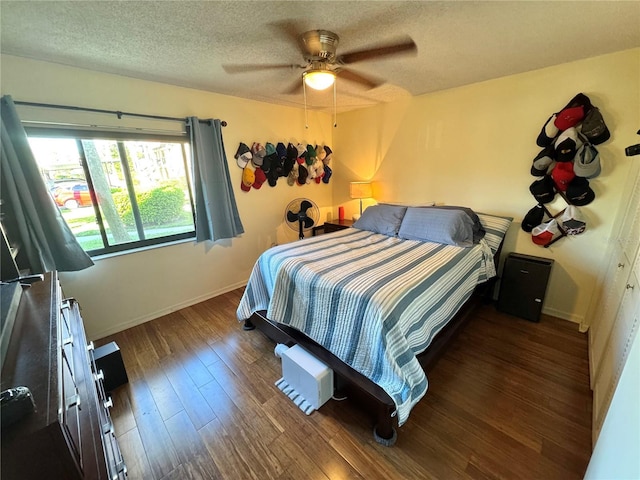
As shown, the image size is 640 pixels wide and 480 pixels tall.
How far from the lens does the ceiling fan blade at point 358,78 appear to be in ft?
6.55

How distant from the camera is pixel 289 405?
1.63 m

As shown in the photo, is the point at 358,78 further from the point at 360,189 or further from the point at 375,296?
the point at 375,296

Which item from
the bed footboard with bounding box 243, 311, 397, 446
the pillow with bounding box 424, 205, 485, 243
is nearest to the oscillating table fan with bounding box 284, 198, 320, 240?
the bed footboard with bounding box 243, 311, 397, 446

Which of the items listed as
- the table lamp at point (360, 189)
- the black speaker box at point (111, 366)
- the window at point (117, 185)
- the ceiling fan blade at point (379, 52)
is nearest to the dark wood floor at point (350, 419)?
the black speaker box at point (111, 366)

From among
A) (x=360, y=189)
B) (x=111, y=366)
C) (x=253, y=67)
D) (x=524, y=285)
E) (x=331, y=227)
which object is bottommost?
(x=111, y=366)

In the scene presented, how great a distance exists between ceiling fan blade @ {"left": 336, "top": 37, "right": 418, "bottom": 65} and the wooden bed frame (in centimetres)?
182

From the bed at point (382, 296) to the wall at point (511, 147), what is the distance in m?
0.41

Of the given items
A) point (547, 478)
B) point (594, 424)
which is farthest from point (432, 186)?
point (547, 478)

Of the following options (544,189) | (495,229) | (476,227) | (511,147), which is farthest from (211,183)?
(544,189)

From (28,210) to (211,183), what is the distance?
4.39 feet

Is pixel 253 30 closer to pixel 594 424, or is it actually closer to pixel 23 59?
pixel 23 59

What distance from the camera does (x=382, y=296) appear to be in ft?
4.78

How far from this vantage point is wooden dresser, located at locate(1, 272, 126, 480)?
0.55 metres

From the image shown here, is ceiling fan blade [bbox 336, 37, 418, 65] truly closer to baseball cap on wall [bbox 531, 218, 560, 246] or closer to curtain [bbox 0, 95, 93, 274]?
baseball cap on wall [bbox 531, 218, 560, 246]
